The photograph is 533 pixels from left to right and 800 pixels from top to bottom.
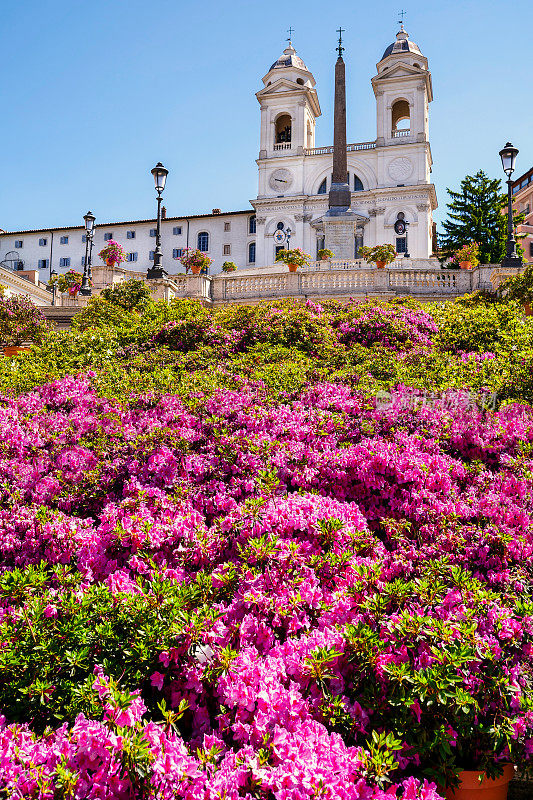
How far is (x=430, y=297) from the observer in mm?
20062

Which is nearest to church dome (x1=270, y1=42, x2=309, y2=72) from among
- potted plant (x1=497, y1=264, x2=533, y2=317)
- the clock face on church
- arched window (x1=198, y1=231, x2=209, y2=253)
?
the clock face on church

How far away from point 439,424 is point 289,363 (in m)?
2.92

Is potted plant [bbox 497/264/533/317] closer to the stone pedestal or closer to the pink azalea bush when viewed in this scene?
the pink azalea bush

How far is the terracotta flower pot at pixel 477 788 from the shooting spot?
2.51 metres

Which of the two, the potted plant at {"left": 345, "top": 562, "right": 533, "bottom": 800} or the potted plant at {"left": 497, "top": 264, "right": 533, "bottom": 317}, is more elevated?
the potted plant at {"left": 497, "top": 264, "right": 533, "bottom": 317}

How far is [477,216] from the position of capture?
1852 inches

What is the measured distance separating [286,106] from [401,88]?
39.3 ft

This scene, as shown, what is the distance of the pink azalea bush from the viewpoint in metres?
2.23

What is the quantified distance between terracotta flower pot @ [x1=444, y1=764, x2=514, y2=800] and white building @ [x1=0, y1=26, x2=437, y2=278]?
51.3m

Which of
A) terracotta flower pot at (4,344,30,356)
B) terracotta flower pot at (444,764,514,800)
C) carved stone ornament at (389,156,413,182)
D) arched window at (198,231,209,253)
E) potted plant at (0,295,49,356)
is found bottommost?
terracotta flower pot at (444,764,514,800)

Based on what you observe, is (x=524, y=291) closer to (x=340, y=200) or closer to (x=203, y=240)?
(x=340, y=200)

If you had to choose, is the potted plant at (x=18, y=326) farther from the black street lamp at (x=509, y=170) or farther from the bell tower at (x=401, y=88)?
the bell tower at (x=401, y=88)

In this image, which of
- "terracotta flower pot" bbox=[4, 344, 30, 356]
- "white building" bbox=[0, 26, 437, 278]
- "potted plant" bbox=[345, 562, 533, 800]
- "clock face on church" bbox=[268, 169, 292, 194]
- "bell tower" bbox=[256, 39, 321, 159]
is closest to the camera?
"potted plant" bbox=[345, 562, 533, 800]


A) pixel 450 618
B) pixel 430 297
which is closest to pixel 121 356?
pixel 450 618
